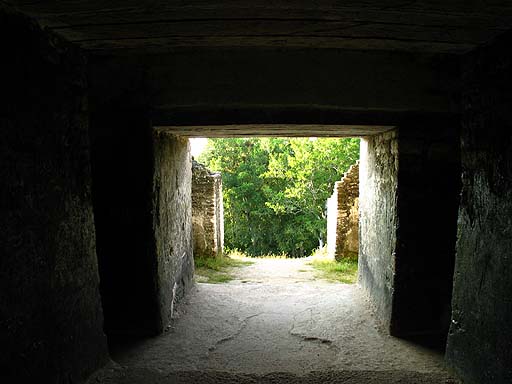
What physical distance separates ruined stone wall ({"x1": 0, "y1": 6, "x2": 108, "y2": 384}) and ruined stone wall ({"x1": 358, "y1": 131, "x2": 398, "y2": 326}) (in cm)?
253

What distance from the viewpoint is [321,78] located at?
2945 mm

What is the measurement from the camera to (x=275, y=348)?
3.38 meters

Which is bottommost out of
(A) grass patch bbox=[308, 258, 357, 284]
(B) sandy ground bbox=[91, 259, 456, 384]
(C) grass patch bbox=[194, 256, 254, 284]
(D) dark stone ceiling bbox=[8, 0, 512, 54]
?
(A) grass patch bbox=[308, 258, 357, 284]

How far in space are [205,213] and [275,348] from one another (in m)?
5.51

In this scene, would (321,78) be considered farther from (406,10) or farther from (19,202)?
(19,202)

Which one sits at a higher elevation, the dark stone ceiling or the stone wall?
the dark stone ceiling

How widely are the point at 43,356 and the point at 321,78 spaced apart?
2.58 m

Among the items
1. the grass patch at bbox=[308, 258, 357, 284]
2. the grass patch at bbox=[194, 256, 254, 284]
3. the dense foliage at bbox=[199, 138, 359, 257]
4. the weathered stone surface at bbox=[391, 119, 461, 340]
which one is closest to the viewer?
the weathered stone surface at bbox=[391, 119, 461, 340]

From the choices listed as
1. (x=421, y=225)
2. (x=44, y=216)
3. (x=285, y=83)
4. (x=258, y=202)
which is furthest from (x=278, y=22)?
(x=258, y=202)

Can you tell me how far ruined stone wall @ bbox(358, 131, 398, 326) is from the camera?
3.45m

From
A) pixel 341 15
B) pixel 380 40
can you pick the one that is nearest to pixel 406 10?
pixel 341 15

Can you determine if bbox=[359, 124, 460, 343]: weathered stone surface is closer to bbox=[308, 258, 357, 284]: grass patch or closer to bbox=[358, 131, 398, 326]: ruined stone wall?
bbox=[358, 131, 398, 326]: ruined stone wall

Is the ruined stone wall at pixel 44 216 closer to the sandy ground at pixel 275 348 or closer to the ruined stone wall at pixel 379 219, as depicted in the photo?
the sandy ground at pixel 275 348

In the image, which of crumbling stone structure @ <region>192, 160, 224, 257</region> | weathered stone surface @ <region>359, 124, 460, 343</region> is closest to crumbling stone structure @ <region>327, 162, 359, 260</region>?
crumbling stone structure @ <region>192, 160, 224, 257</region>
